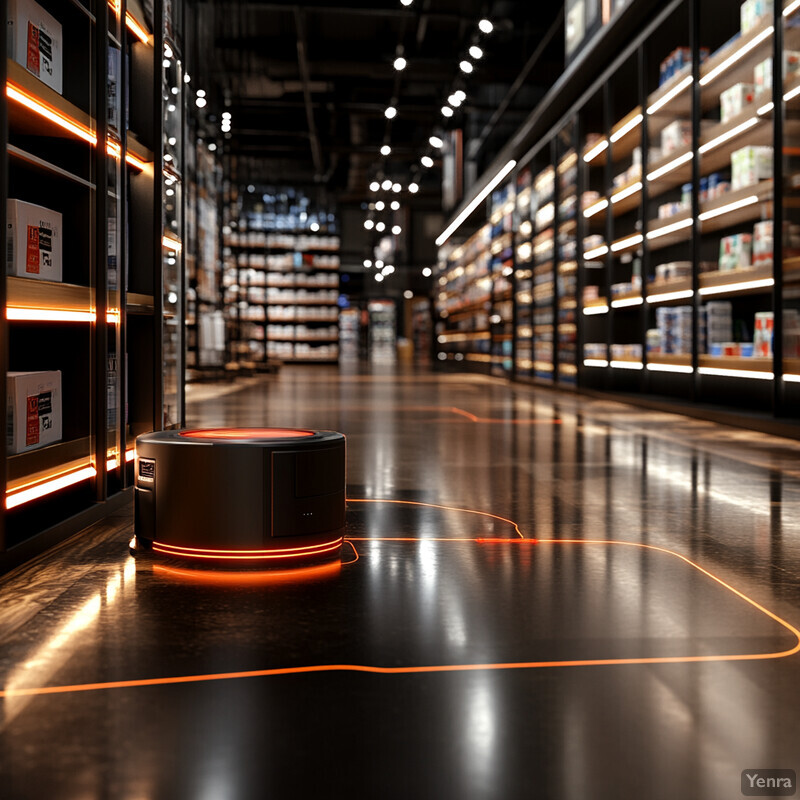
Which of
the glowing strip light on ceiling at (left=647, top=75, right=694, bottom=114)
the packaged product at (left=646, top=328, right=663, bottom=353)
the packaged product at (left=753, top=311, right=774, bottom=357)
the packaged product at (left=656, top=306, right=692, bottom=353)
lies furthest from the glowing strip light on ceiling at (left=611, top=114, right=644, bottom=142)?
the packaged product at (left=753, top=311, right=774, bottom=357)

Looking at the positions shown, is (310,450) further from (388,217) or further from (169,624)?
(388,217)

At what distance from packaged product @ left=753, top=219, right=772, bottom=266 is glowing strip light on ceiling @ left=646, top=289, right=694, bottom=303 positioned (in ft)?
4.27

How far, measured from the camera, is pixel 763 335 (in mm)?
7855

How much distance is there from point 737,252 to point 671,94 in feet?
7.60

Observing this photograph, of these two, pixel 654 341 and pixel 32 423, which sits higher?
pixel 654 341

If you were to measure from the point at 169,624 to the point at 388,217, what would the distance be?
3734cm

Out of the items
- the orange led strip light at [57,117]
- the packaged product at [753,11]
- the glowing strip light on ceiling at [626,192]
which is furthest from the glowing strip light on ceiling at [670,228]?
the orange led strip light at [57,117]

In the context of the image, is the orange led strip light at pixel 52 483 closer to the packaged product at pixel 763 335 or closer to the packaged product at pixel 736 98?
the packaged product at pixel 763 335

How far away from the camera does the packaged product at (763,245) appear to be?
767 cm

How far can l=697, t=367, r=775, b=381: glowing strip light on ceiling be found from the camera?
7852 millimetres

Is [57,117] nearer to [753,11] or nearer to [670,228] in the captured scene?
[753,11]

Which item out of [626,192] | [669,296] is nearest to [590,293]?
[626,192]

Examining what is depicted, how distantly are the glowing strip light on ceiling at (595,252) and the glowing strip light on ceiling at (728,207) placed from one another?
345 cm

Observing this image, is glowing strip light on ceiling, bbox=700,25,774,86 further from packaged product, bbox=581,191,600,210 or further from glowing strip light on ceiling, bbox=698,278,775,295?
packaged product, bbox=581,191,600,210
